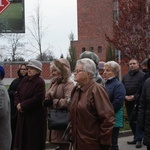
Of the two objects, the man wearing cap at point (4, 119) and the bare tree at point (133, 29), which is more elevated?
the bare tree at point (133, 29)

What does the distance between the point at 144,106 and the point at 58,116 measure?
132 cm

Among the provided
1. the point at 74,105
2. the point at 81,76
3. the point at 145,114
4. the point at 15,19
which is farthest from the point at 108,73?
the point at 15,19

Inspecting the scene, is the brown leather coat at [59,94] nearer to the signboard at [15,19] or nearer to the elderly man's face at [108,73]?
the elderly man's face at [108,73]

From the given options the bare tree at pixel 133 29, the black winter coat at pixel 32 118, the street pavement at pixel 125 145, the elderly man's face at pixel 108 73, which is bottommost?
the street pavement at pixel 125 145

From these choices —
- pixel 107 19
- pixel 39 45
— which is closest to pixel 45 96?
pixel 39 45

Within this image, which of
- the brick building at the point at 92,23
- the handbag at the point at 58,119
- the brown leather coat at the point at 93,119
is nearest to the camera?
the brown leather coat at the point at 93,119

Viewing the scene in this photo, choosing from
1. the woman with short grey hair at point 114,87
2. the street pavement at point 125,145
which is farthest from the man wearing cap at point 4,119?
the street pavement at point 125,145

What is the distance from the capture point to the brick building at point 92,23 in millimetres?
60906

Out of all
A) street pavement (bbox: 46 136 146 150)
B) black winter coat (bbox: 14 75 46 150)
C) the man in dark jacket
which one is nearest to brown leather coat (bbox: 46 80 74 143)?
black winter coat (bbox: 14 75 46 150)

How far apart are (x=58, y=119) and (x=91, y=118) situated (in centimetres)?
143

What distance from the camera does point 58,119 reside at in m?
6.63

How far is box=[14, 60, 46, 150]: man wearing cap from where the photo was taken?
7.45 m

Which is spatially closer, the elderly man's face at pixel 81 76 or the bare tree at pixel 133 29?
Answer: the elderly man's face at pixel 81 76

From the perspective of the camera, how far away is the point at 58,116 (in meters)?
6.66
